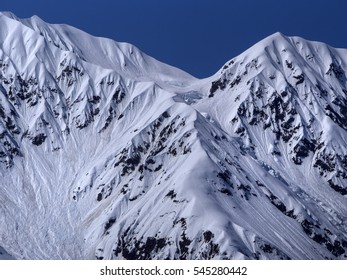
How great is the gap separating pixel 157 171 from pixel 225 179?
18.0 metres

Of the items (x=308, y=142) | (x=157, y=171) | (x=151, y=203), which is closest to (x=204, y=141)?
(x=157, y=171)

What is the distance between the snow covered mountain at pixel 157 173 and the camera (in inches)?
5022

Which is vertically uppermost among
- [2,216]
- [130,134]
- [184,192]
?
[184,192]

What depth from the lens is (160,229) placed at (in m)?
126

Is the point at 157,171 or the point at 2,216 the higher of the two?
the point at 157,171

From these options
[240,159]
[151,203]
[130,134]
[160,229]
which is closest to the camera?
[160,229]

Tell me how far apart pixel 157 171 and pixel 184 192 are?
22.1 metres

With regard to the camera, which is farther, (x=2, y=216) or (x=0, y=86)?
(x=0, y=86)

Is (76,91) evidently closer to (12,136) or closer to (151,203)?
(12,136)

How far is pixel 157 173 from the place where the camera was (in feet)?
500

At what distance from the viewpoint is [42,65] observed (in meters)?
199

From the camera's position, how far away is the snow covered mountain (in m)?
128

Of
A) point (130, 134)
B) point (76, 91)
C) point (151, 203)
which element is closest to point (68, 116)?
point (76, 91)

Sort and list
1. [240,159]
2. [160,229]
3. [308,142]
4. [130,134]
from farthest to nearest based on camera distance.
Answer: [308,142] < [130,134] < [240,159] < [160,229]
